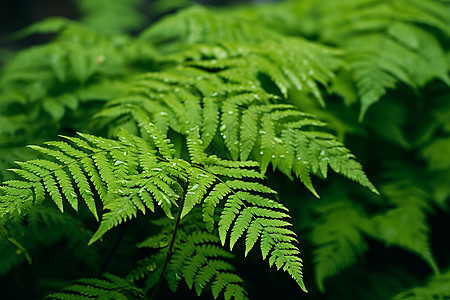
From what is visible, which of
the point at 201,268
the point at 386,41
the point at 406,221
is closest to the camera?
the point at 201,268

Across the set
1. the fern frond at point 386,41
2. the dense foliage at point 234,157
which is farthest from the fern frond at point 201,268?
the fern frond at point 386,41

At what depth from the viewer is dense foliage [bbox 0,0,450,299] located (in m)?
1.20

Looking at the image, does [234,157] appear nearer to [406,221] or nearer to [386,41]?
[406,221]

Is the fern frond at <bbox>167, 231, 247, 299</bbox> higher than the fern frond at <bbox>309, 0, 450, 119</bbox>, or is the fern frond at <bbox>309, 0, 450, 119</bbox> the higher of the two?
the fern frond at <bbox>309, 0, 450, 119</bbox>

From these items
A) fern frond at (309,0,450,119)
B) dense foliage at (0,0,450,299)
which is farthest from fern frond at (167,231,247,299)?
fern frond at (309,0,450,119)

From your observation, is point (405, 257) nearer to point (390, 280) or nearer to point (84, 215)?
point (390, 280)

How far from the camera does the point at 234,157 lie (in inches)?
52.6

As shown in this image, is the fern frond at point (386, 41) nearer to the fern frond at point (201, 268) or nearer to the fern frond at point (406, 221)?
the fern frond at point (406, 221)

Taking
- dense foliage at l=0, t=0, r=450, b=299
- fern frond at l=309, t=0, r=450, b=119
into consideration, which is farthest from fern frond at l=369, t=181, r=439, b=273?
fern frond at l=309, t=0, r=450, b=119

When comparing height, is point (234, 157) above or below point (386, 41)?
below

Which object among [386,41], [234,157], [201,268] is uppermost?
[386,41]

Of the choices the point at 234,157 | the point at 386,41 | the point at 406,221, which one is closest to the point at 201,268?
the point at 234,157

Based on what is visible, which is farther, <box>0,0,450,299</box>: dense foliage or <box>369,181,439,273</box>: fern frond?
<box>369,181,439,273</box>: fern frond

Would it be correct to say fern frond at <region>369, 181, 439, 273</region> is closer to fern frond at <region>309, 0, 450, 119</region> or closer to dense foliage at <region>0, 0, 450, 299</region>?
dense foliage at <region>0, 0, 450, 299</region>
